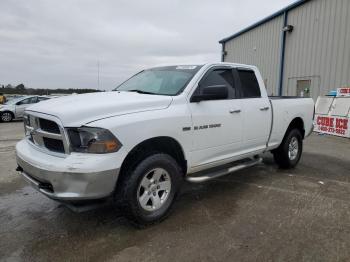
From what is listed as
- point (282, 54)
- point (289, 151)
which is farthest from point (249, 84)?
point (282, 54)

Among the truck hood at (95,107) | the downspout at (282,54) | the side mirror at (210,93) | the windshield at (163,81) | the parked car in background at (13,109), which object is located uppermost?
the downspout at (282,54)

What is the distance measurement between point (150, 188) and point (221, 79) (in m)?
1.98

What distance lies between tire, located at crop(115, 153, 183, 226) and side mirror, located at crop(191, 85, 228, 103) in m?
0.85

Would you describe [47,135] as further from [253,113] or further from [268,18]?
[268,18]

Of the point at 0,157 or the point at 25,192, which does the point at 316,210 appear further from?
the point at 0,157

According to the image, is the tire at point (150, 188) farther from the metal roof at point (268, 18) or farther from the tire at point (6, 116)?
the tire at point (6, 116)

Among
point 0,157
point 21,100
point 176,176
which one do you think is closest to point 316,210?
point 176,176

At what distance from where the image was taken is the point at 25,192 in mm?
4738

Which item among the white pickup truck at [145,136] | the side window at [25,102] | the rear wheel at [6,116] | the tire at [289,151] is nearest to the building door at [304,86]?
the tire at [289,151]

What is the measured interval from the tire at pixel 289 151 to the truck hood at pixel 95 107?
3122mm

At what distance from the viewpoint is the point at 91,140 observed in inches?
115

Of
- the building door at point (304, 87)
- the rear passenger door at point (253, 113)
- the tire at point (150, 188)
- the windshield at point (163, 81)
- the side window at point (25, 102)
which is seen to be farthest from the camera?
the side window at point (25, 102)

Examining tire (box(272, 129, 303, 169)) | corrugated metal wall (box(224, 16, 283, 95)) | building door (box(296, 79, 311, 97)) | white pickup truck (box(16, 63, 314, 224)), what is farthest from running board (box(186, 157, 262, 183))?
corrugated metal wall (box(224, 16, 283, 95))

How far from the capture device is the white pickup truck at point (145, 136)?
292 centimetres
